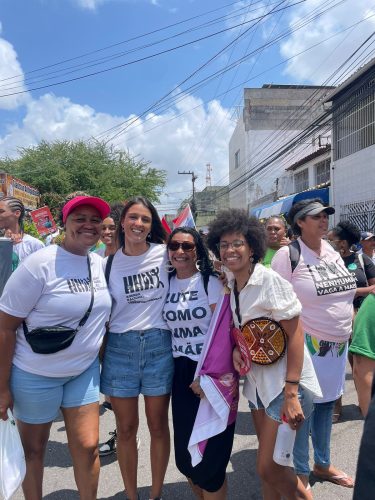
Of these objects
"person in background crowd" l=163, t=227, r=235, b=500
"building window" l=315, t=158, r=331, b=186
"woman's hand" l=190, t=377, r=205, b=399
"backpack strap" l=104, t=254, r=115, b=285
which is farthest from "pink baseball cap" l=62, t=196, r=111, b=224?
"building window" l=315, t=158, r=331, b=186

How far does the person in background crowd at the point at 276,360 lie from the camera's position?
2.06 metres

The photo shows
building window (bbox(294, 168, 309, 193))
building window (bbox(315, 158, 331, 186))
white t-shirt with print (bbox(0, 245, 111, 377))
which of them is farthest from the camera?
building window (bbox(294, 168, 309, 193))

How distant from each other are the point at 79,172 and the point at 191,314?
25252 mm

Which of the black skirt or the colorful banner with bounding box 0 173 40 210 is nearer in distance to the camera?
the black skirt

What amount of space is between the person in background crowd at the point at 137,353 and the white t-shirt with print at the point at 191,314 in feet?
0.25

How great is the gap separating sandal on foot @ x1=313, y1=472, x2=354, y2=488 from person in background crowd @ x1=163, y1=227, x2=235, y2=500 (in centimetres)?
101

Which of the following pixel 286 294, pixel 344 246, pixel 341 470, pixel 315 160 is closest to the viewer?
pixel 286 294

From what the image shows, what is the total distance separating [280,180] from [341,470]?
78.6 ft

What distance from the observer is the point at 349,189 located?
1334 cm

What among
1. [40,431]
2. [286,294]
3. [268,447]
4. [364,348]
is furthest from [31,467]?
[364,348]

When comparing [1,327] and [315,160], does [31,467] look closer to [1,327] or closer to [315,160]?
[1,327]

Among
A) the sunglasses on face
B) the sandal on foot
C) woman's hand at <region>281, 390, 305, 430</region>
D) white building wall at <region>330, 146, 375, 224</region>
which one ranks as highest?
white building wall at <region>330, 146, 375, 224</region>

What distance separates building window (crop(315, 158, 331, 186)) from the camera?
18.4 metres

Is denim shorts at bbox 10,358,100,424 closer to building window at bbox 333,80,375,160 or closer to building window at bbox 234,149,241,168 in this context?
building window at bbox 333,80,375,160
